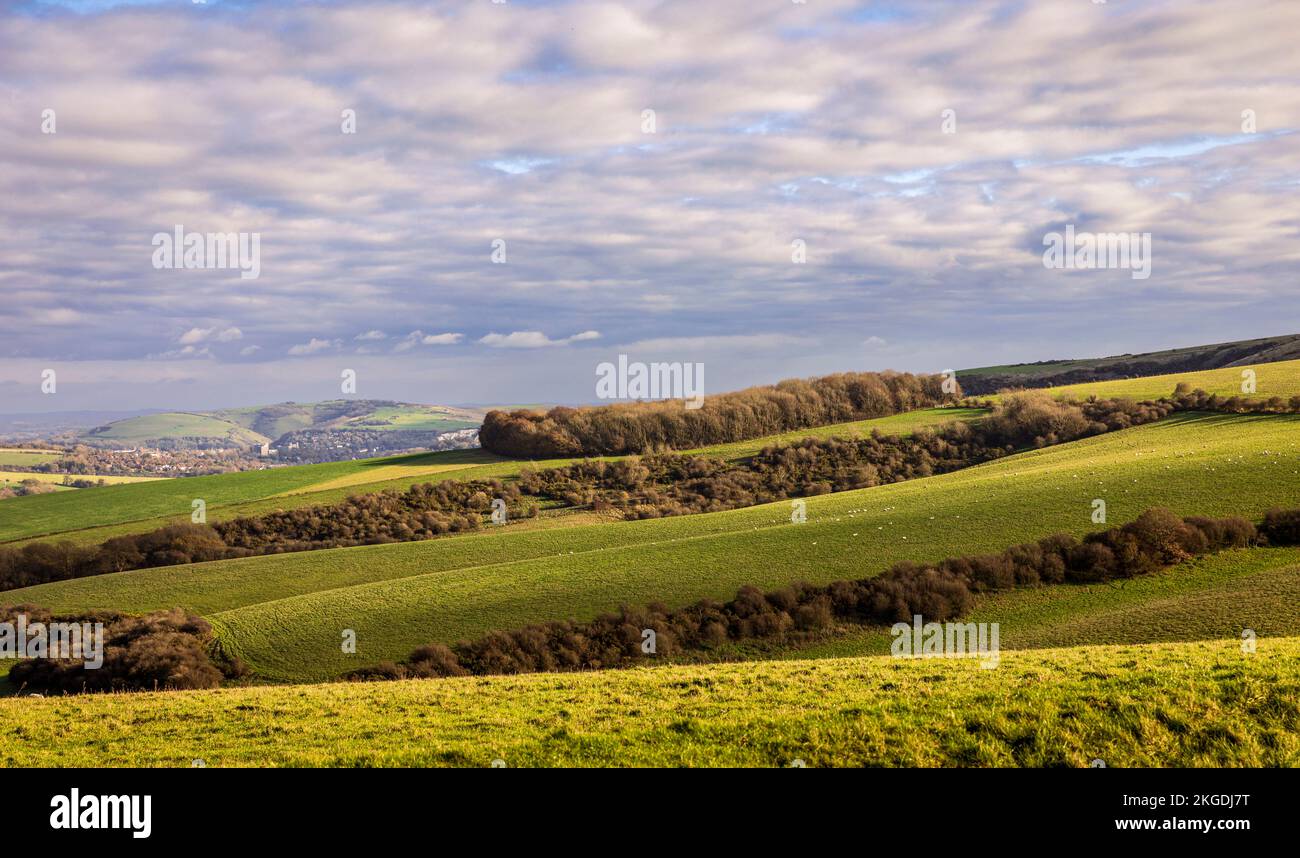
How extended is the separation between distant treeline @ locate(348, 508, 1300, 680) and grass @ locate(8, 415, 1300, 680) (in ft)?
5.66

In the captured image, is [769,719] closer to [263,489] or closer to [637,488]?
[637,488]

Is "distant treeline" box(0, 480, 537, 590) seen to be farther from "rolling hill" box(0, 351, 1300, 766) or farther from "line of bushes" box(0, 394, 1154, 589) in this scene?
"rolling hill" box(0, 351, 1300, 766)

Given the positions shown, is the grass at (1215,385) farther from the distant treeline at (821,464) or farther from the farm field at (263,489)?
the farm field at (263,489)

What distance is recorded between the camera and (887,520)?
42.1m

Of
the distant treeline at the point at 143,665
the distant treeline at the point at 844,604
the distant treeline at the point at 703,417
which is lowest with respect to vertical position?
the distant treeline at the point at 143,665

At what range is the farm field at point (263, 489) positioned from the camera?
68.0 m

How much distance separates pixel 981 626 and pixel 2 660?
122 feet

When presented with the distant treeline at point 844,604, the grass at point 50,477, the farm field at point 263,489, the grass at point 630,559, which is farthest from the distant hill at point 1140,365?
the grass at point 50,477

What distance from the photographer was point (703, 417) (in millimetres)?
92062

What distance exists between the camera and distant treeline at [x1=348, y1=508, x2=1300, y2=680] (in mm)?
30047

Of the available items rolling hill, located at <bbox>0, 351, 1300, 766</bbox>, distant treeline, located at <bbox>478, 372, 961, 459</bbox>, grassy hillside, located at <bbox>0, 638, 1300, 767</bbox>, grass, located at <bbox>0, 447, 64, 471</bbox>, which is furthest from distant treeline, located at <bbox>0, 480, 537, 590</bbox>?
grass, located at <bbox>0, 447, 64, 471</bbox>

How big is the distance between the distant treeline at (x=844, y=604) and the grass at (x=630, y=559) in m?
1.72
